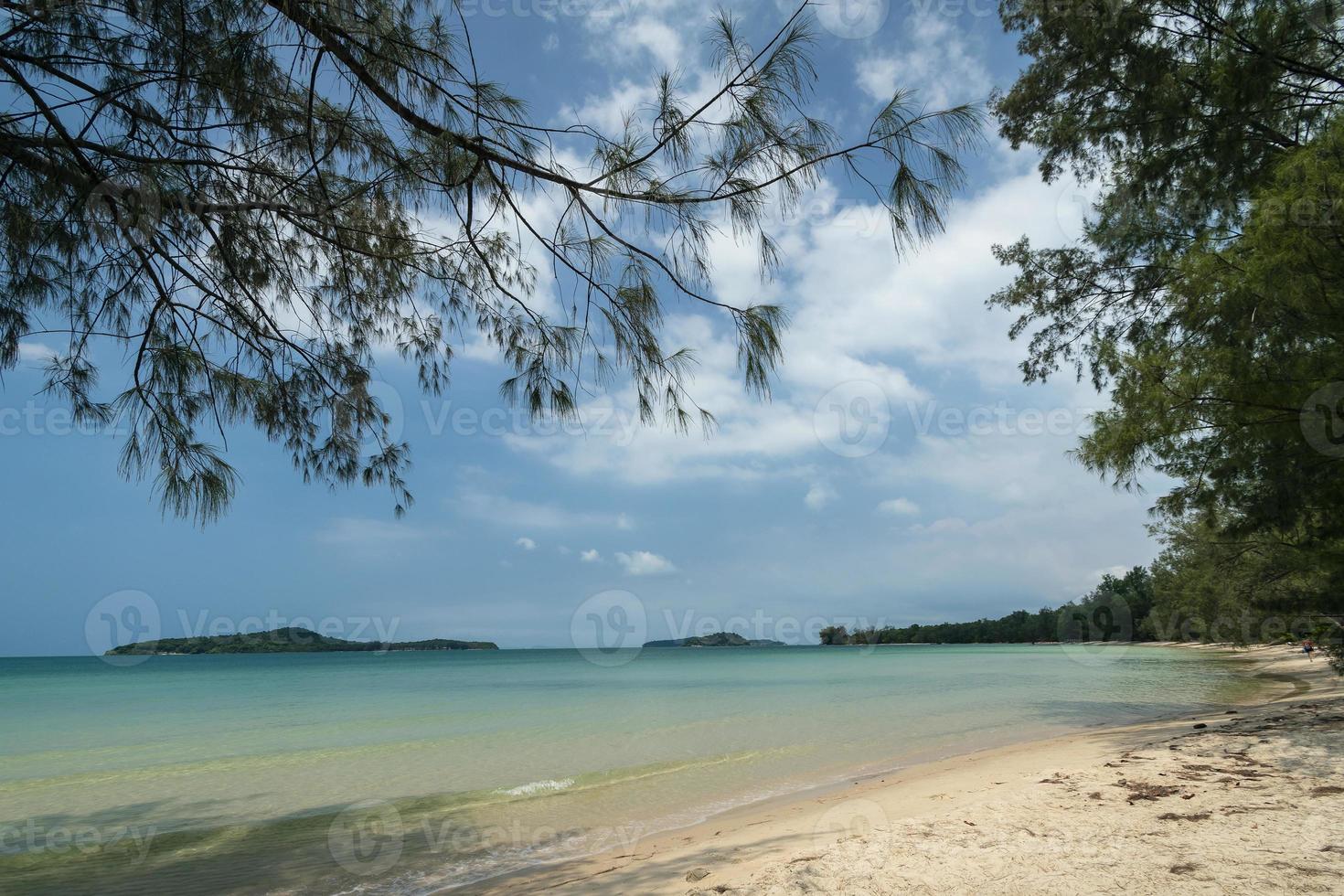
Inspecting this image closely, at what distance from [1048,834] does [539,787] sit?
543 cm

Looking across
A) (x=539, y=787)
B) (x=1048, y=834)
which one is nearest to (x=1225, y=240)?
(x=1048, y=834)

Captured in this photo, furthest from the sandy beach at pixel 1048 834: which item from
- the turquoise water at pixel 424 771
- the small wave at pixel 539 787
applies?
the small wave at pixel 539 787

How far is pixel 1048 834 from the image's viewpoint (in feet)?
12.0

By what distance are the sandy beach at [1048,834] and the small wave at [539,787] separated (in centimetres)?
230

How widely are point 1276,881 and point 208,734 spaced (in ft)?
52.3

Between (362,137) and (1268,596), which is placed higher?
(362,137)

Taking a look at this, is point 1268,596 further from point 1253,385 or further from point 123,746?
point 123,746

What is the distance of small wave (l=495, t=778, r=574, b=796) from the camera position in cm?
735

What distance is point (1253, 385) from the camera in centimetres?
521

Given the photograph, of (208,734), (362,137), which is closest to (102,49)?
(362,137)

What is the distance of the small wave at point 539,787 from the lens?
7.35 meters

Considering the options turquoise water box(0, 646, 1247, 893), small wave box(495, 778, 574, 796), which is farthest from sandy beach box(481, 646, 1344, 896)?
small wave box(495, 778, 574, 796)

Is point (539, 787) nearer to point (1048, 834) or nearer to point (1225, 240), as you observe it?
point (1048, 834)

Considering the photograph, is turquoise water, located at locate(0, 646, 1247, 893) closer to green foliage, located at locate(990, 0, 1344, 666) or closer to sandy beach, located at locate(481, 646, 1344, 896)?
sandy beach, located at locate(481, 646, 1344, 896)
